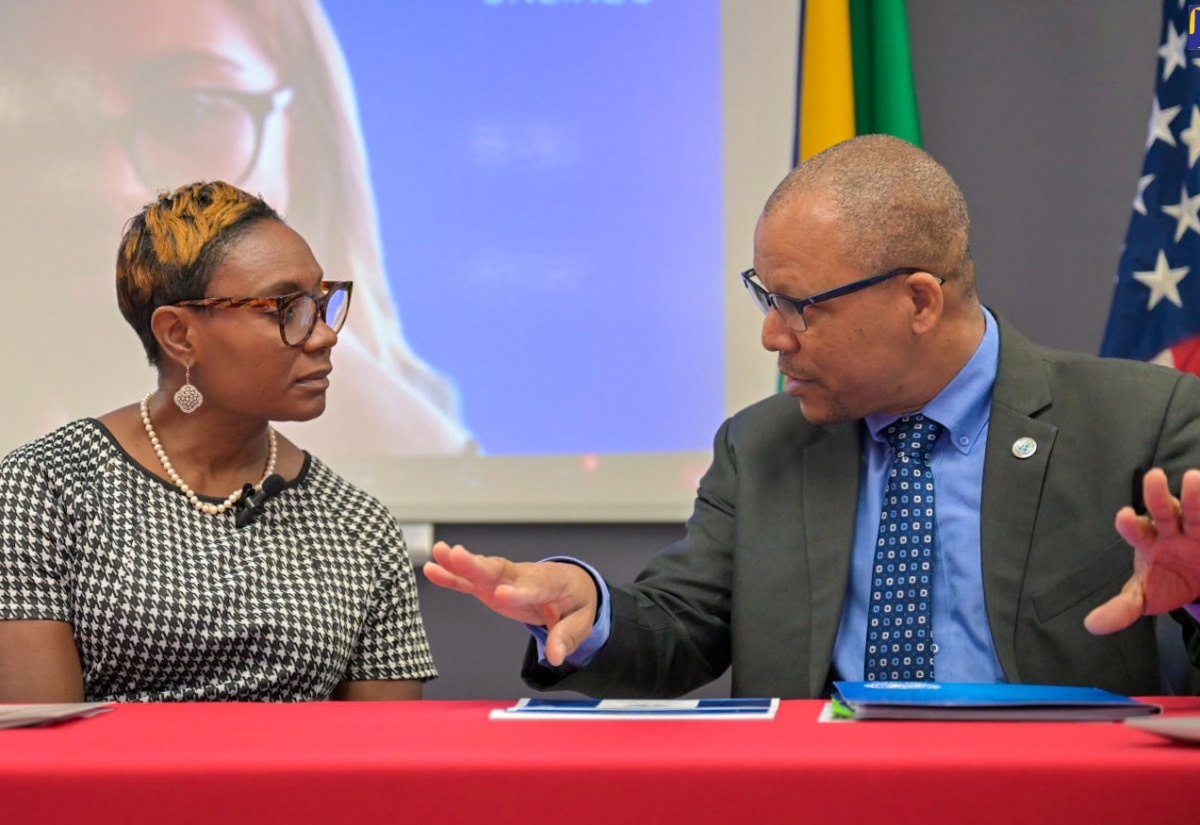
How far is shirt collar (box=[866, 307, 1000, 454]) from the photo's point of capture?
190cm

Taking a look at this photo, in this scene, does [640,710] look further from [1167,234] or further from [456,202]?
[456,202]

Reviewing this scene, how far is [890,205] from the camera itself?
1.89 meters

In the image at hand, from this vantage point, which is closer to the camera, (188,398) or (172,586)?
(172,586)

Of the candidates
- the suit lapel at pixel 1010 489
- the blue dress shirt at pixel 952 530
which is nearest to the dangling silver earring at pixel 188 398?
the blue dress shirt at pixel 952 530

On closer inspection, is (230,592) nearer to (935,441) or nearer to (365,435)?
(935,441)

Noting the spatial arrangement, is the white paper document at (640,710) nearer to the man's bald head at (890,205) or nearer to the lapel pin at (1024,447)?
the lapel pin at (1024,447)

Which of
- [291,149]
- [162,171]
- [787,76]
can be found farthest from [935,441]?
[162,171]

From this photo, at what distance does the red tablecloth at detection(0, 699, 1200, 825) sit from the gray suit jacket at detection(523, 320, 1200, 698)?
0.56 m

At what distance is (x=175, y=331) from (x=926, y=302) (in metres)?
1.16

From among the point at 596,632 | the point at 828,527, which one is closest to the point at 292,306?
the point at 596,632

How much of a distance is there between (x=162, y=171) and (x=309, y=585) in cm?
181

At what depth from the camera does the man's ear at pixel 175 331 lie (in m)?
2.12

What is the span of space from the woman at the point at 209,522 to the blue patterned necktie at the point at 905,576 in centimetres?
73

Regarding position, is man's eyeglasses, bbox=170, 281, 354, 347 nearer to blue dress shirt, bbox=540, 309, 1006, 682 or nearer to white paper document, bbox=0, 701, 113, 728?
blue dress shirt, bbox=540, 309, 1006, 682
